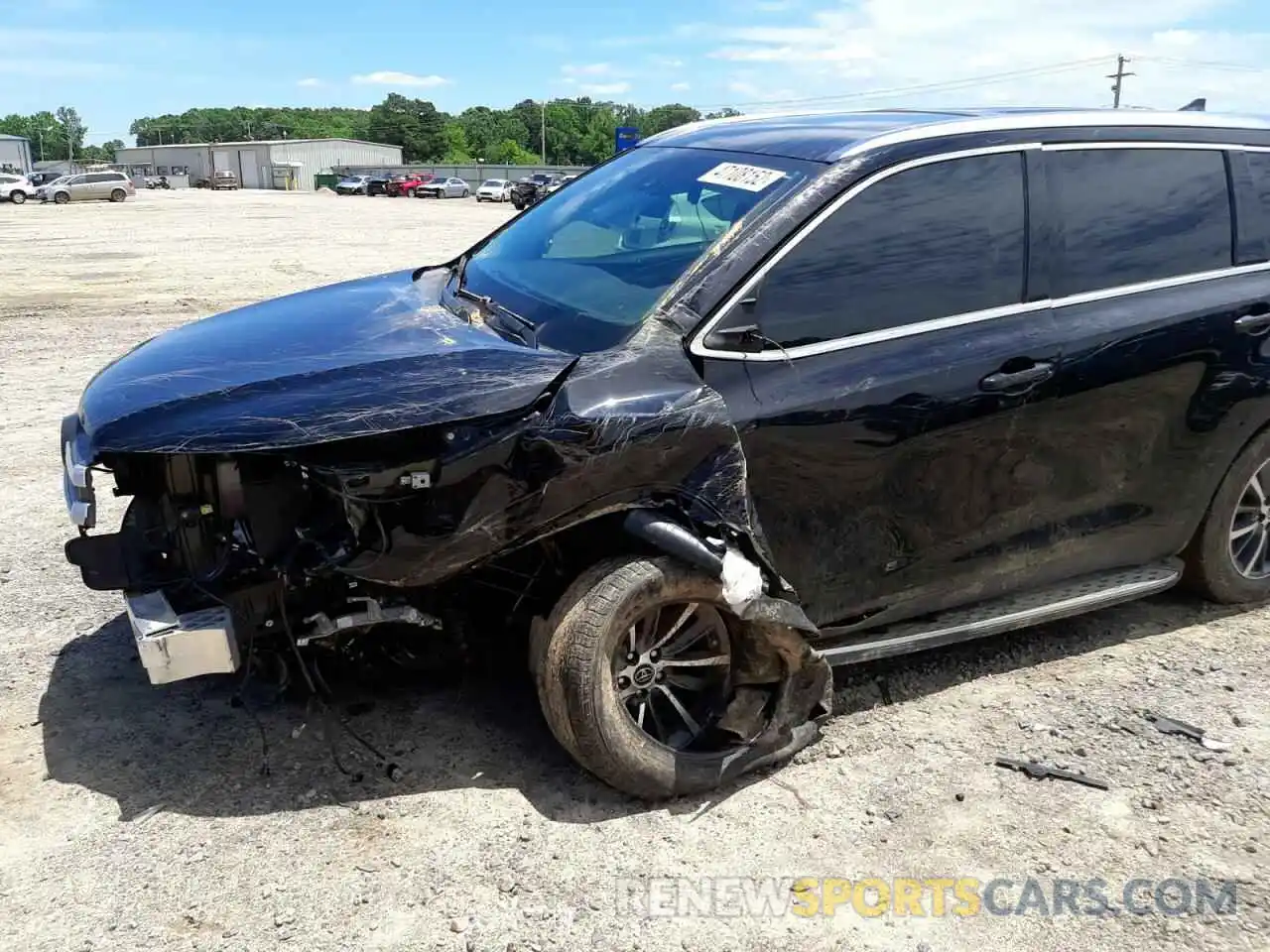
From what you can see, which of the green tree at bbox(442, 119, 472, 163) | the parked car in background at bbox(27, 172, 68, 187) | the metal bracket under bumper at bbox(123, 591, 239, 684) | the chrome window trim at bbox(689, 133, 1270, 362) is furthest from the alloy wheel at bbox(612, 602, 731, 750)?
the green tree at bbox(442, 119, 472, 163)

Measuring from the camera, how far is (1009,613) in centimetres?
364

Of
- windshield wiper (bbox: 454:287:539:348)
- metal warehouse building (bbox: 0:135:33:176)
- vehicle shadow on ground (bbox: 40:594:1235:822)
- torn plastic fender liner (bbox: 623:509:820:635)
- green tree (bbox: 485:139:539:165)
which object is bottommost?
vehicle shadow on ground (bbox: 40:594:1235:822)

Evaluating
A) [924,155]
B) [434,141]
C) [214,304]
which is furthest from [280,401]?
[434,141]

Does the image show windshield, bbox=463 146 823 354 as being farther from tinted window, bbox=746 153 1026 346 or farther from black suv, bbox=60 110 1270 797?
tinted window, bbox=746 153 1026 346

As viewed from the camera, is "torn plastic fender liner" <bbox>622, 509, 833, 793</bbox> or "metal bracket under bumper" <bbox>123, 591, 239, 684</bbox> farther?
"torn plastic fender liner" <bbox>622, 509, 833, 793</bbox>

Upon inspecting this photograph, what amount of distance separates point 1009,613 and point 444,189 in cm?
6803

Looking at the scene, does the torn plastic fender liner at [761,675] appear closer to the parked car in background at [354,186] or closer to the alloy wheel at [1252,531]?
the alloy wheel at [1252,531]

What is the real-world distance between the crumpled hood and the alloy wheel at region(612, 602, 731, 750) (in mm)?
805

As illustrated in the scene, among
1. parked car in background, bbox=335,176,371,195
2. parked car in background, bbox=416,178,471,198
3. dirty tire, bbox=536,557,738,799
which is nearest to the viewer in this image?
dirty tire, bbox=536,557,738,799

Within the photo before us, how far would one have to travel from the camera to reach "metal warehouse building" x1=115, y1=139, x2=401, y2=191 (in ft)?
325

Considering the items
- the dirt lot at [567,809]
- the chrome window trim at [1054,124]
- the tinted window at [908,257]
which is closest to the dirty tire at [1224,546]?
the dirt lot at [567,809]

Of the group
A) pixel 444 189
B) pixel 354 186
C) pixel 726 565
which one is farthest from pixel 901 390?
pixel 354 186

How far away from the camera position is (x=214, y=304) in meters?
12.7

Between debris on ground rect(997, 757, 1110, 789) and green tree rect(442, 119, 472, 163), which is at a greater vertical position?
green tree rect(442, 119, 472, 163)
